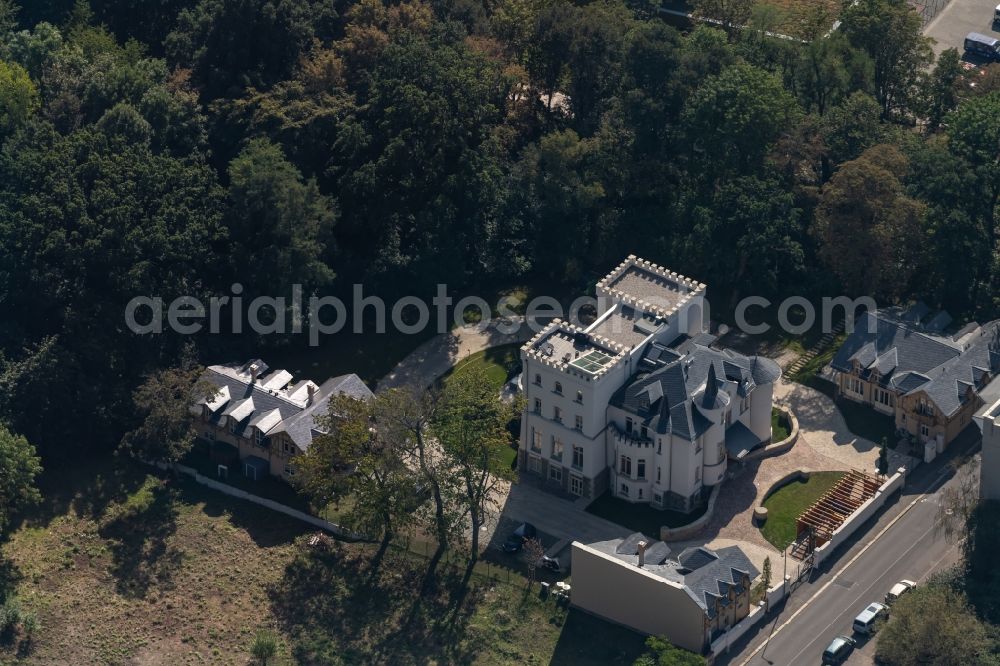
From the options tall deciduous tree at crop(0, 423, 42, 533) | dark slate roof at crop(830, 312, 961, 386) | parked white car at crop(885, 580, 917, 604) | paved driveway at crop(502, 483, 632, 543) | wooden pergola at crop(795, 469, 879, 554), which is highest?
dark slate roof at crop(830, 312, 961, 386)

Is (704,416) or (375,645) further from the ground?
(704,416)

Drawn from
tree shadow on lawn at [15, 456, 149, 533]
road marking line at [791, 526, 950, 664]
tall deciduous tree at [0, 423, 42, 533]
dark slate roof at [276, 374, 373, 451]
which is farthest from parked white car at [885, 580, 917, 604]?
tall deciduous tree at [0, 423, 42, 533]

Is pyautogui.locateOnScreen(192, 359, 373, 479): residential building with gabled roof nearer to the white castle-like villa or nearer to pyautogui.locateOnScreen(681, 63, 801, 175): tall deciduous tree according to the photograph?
the white castle-like villa

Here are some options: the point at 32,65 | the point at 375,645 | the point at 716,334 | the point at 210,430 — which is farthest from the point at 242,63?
the point at 375,645

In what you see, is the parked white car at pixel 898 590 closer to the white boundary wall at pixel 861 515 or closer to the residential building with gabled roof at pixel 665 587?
the white boundary wall at pixel 861 515

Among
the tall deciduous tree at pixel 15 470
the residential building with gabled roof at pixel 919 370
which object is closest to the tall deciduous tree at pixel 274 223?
the tall deciduous tree at pixel 15 470

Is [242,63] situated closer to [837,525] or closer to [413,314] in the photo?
[413,314]
